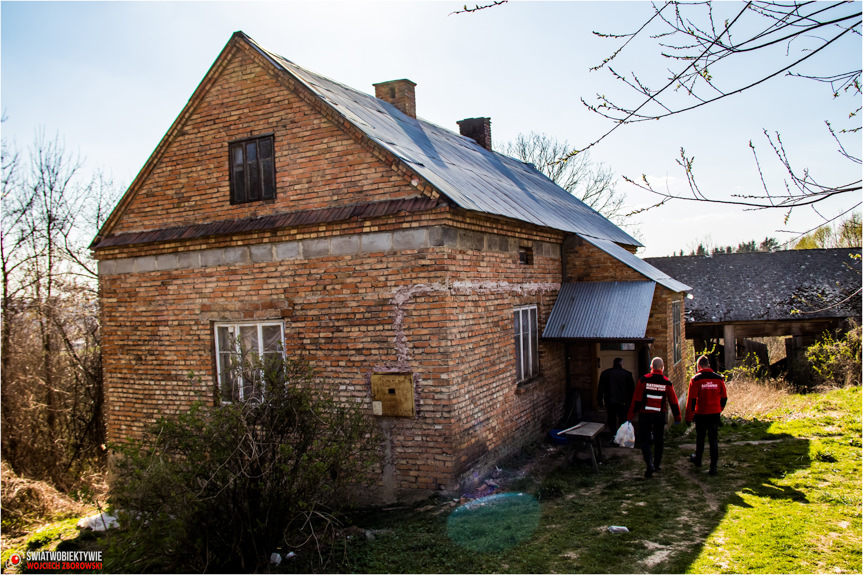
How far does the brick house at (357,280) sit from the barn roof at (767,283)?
9730 mm

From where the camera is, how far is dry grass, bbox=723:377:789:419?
13.8 m

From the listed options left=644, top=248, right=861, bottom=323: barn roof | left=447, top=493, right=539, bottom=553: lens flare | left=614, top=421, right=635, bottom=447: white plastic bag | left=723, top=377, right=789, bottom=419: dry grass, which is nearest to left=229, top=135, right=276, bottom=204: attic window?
left=447, top=493, right=539, bottom=553: lens flare

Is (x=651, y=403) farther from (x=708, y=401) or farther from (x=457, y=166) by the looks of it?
(x=457, y=166)

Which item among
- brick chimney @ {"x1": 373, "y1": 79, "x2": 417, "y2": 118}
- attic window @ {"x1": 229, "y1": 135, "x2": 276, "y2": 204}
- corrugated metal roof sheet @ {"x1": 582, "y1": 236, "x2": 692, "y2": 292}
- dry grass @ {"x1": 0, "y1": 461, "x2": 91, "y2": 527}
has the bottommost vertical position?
dry grass @ {"x1": 0, "y1": 461, "x2": 91, "y2": 527}

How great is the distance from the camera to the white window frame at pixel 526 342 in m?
10.1

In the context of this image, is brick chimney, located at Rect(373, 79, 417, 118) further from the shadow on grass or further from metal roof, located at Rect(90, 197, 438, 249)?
the shadow on grass

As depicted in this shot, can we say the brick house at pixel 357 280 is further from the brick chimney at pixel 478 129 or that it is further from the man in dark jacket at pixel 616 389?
the brick chimney at pixel 478 129

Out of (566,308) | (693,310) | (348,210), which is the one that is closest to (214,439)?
(348,210)

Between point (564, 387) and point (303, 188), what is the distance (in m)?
6.54

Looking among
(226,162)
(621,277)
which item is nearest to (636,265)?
(621,277)

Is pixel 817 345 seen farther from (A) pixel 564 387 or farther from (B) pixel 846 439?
(A) pixel 564 387

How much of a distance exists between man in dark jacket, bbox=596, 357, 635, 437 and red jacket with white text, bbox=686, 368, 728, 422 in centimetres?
122

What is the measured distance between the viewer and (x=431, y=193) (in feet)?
25.8

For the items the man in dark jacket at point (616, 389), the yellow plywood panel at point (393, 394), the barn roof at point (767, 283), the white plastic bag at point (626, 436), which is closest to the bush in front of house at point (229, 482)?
the yellow plywood panel at point (393, 394)
